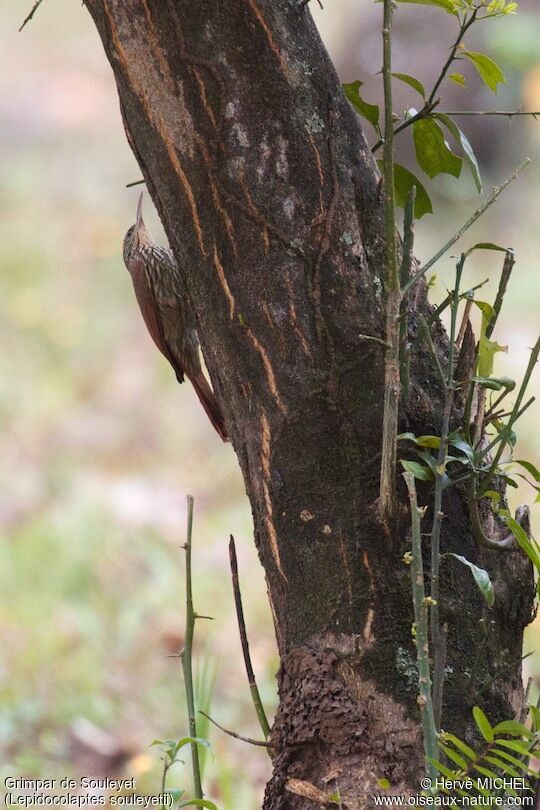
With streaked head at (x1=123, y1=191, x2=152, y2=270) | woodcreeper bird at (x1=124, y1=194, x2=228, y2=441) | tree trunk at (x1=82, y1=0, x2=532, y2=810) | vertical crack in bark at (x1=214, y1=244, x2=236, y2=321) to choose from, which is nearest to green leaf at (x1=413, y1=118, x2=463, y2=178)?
tree trunk at (x1=82, y1=0, x2=532, y2=810)

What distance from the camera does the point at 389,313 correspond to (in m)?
1.33

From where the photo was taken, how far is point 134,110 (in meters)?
1.51

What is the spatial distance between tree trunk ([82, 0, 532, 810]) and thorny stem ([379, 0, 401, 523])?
0.05m

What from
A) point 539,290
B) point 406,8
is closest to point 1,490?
point 539,290

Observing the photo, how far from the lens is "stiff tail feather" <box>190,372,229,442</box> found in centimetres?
234

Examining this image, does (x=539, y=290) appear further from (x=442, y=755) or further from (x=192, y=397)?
(x=442, y=755)

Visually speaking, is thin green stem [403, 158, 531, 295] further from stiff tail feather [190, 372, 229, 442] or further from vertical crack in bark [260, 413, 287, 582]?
stiff tail feather [190, 372, 229, 442]

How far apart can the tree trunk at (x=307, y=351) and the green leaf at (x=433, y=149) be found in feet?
0.55

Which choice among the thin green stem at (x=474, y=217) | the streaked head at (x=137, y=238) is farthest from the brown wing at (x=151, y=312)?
the thin green stem at (x=474, y=217)

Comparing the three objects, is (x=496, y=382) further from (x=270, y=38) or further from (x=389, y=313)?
(x=270, y=38)

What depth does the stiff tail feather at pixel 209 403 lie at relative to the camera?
2.34 meters

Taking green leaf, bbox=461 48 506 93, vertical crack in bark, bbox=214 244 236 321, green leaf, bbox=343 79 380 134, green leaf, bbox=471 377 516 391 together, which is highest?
green leaf, bbox=343 79 380 134

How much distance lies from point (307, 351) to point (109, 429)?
3440 millimetres

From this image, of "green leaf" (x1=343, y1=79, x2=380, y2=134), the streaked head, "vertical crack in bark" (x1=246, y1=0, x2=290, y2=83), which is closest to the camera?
"vertical crack in bark" (x1=246, y1=0, x2=290, y2=83)
